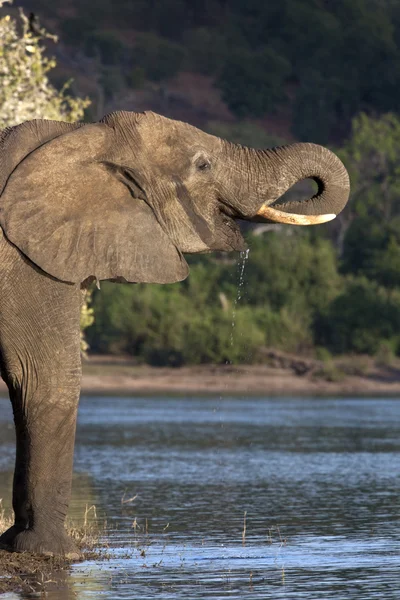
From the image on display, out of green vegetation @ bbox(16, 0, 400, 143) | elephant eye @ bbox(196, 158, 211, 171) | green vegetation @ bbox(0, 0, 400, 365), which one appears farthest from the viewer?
green vegetation @ bbox(16, 0, 400, 143)

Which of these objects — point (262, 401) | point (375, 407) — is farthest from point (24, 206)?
point (262, 401)

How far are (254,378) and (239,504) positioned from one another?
3423cm

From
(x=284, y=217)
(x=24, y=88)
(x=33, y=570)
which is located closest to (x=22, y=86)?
(x=24, y=88)

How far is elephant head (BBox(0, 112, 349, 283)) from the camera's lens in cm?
1133

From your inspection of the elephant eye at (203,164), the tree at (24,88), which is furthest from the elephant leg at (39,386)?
the tree at (24,88)

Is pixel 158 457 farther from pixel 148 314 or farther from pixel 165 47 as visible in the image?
pixel 165 47

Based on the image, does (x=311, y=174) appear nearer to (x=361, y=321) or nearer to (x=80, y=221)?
(x=80, y=221)

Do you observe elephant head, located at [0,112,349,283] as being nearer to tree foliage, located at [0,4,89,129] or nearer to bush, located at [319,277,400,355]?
tree foliage, located at [0,4,89,129]

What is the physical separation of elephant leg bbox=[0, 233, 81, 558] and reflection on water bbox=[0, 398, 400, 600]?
506 millimetres

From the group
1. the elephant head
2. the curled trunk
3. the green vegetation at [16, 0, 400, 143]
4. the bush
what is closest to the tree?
the elephant head

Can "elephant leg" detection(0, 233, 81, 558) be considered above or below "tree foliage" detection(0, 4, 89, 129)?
below

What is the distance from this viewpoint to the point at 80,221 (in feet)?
37.3

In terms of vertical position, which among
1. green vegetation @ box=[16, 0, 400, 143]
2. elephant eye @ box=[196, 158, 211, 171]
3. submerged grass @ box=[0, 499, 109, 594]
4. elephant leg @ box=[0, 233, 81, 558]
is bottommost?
submerged grass @ box=[0, 499, 109, 594]

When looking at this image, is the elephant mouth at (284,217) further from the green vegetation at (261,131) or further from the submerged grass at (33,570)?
the submerged grass at (33,570)
